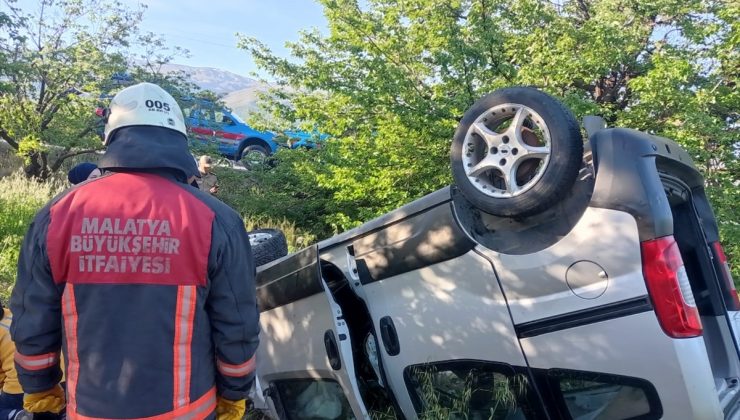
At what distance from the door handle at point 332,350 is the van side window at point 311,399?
16cm

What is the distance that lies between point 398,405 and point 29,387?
155 cm

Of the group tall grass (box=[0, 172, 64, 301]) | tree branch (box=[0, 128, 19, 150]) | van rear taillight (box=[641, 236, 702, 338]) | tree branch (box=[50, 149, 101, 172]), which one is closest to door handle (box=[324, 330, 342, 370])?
van rear taillight (box=[641, 236, 702, 338])

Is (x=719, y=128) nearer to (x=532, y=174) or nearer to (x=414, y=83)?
(x=414, y=83)

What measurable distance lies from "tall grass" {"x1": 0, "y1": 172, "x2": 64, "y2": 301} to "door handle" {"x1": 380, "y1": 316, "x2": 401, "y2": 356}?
14.0 ft

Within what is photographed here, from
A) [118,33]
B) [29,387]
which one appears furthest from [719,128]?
[118,33]

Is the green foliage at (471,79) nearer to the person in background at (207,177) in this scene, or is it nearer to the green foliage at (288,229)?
the green foliage at (288,229)

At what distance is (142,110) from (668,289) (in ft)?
6.21

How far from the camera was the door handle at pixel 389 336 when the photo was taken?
2.56 m

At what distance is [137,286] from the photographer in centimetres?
164

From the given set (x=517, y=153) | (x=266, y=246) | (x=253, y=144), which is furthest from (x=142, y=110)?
(x=253, y=144)

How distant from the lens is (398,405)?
2641 millimetres

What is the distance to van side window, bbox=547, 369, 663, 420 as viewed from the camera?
200cm

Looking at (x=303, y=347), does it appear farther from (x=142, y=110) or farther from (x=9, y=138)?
(x=9, y=138)

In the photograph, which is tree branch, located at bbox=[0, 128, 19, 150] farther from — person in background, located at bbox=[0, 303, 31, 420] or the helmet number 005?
the helmet number 005
